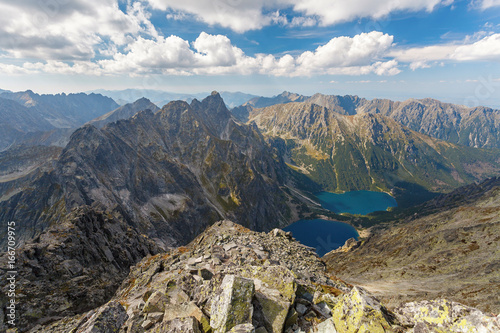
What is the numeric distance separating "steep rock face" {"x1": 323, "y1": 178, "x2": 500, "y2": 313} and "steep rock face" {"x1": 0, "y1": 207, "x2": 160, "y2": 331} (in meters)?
61.6

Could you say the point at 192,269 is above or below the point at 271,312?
below

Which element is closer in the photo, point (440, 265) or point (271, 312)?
point (271, 312)

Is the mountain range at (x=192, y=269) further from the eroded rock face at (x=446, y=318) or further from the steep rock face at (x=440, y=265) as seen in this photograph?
the steep rock face at (x=440, y=265)

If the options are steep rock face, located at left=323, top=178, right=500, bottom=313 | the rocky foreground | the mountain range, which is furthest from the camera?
steep rock face, located at left=323, top=178, right=500, bottom=313

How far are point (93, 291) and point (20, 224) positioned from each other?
12837 centimetres

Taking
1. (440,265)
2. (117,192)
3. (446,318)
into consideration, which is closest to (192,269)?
(446,318)

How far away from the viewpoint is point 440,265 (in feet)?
247

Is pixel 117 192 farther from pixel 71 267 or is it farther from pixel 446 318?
pixel 446 318

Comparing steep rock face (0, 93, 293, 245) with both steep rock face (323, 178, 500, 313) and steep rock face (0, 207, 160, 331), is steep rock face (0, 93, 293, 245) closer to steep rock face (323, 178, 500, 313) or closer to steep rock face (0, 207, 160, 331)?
steep rock face (0, 207, 160, 331)

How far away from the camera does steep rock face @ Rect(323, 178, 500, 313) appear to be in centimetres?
5420

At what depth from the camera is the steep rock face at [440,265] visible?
5420cm

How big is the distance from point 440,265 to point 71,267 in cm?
10597

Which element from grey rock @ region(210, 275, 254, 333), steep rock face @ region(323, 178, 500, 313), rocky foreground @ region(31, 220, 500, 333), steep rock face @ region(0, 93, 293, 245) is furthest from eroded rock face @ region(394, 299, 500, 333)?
steep rock face @ region(0, 93, 293, 245)

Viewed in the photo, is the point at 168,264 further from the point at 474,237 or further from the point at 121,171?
the point at 121,171
